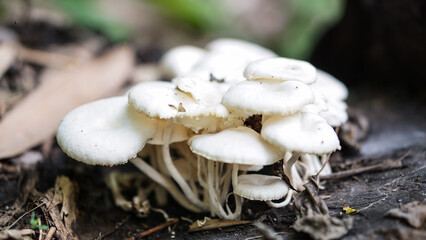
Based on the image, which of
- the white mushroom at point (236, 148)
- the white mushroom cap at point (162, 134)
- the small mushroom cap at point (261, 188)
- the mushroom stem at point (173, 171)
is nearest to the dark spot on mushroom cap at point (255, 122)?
the white mushroom at point (236, 148)

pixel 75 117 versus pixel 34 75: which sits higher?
pixel 75 117

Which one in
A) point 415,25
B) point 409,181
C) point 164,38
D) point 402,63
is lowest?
point 164,38

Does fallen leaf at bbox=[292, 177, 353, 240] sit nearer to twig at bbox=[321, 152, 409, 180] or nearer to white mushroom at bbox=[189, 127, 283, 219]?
white mushroom at bbox=[189, 127, 283, 219]

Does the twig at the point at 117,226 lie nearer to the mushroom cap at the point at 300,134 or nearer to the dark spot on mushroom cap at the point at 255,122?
the dark spot on mushroom cap at the point at 255,122

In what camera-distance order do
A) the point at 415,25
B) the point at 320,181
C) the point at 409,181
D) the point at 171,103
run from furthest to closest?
1. the point at 415,25
2. the point at 320,181
3. the point at 409,181
4. the point at 171,103

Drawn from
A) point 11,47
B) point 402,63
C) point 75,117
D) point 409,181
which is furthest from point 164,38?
point 409,181

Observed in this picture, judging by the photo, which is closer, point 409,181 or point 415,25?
point 409,181

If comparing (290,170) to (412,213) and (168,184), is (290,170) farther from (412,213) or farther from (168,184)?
(168,184)

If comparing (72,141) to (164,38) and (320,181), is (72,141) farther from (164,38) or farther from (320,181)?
(164,38)
